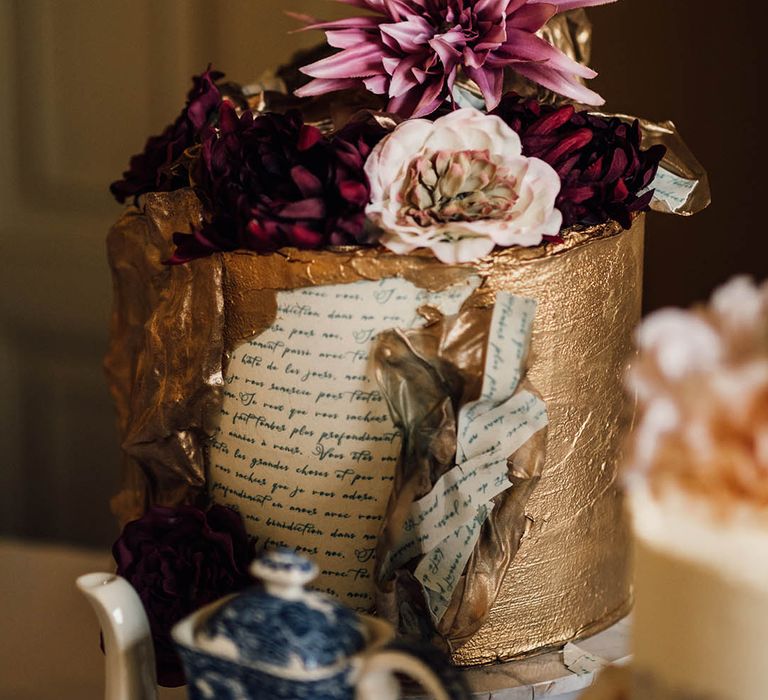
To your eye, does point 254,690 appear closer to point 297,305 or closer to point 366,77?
point 297,305

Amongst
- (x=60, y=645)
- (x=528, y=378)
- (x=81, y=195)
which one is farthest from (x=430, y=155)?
(x=81, y=195)

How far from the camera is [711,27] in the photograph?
42.0 inches

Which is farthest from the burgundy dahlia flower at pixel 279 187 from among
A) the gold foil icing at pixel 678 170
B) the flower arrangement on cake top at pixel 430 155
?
the gold foil icing at pixel 678 170

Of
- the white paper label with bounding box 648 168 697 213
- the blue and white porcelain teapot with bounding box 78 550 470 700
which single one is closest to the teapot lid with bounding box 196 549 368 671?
A: the blue and white porcelain teapot with bounding box 78 550 470 700

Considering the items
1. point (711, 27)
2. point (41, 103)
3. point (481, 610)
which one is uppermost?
point (711, 27)

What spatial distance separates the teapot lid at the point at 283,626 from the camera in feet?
1.48

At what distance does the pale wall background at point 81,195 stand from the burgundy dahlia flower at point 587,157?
1.63ft

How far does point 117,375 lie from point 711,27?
2.17ft

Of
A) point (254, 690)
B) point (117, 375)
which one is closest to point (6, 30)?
point (117, 375)

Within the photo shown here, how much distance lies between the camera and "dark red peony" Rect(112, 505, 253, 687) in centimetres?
62

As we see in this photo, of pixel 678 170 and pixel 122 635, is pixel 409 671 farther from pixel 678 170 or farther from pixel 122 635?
pixel 678 170

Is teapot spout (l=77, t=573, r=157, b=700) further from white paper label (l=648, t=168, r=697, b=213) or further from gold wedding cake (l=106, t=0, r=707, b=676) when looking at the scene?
white paper label (l=648, t=168, r=697, b=213)

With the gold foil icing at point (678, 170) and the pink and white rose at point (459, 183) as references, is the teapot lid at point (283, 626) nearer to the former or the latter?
the pink and white rose at point (459, 183)

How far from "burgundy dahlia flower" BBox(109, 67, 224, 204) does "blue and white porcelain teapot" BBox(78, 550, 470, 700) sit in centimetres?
32
